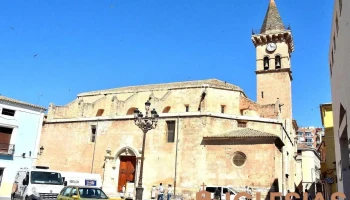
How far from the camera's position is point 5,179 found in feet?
70.7

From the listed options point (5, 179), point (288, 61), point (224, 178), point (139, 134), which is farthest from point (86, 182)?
point (288, 61)

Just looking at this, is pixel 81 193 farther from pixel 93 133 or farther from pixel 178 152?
pixel 93 133

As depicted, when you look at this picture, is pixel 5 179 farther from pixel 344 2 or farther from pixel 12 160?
pixel 344 2

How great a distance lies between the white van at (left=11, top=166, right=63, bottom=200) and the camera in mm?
14062

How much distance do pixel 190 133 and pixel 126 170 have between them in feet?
20.3

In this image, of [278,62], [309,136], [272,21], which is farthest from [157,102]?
[309,136]

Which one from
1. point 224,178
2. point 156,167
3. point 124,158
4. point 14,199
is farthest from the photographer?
point 124,158

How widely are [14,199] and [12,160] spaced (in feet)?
23.9

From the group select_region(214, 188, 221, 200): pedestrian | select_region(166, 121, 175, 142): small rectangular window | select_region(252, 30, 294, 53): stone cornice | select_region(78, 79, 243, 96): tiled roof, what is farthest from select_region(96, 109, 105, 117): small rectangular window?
select_region(252, 30, 294, 53): stone cornice

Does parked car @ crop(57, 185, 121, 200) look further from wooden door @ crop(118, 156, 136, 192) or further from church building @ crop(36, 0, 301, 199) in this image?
wooden door @ crop(118, 156, 136, 192)

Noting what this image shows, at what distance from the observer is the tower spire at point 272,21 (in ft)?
113

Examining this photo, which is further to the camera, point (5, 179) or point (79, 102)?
point (79, 102)

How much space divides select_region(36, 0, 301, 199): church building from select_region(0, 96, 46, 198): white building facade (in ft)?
20.3

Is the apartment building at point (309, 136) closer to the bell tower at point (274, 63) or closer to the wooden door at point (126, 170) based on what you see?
the bell tower at point (274, 63)
